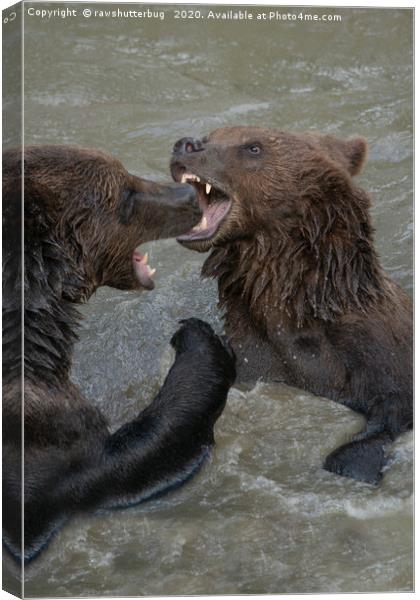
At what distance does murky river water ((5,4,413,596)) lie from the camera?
11820 millimetres

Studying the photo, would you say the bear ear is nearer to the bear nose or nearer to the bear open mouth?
the bear open mouth

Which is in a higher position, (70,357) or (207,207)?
(207,207)

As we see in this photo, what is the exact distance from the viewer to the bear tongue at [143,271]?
1201 centimetres

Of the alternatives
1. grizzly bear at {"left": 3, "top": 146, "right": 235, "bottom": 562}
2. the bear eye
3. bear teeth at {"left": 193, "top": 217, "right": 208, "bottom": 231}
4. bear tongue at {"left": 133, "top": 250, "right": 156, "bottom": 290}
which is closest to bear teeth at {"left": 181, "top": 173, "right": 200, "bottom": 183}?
grizzly bear at {"left": 3, "top": 146, "right": 235, "bottom": 562}

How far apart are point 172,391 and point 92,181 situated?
4.25 ft

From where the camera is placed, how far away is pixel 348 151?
1234 cm

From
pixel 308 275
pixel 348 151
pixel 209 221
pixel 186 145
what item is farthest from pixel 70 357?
pixel 348 151

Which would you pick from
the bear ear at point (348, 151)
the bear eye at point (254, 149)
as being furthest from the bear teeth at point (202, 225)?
the bear ear at point (348, 151)

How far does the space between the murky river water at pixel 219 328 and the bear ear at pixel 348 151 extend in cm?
11

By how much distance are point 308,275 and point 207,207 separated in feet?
2.36

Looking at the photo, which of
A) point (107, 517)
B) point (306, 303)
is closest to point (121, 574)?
point (107, 517)

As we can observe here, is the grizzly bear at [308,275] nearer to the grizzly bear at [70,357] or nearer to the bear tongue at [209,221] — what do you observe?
the bear tongue at [209,221]

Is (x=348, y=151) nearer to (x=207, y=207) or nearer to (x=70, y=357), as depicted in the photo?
(x=207, y=207)

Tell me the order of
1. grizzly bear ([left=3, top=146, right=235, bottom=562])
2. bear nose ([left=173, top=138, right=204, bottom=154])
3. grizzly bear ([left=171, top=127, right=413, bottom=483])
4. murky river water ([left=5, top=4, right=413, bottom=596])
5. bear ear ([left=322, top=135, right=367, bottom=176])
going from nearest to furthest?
A: 1. grizzly bear ([left=3, top=146, right=235, bottom=562])
2. murky river water ([left=5, top=4, right=413, bottom=596])
3. bear nose ([left=173, top=138, right=204, bottom=154])
4. grizzly bear ([left=171, top=127, right=413, bottom=483])
5. bear ear ([left=322, top=135, right=367, bottom=176])
